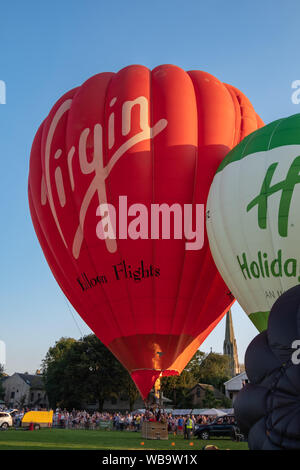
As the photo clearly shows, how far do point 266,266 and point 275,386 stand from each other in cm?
650

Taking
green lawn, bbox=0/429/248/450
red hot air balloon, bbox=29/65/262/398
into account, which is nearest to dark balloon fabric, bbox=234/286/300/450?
green lawn, bbox=0/429/248/450

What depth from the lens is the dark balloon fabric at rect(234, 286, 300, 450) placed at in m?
6.04

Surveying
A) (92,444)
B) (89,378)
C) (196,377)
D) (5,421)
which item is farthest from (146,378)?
(196,377)

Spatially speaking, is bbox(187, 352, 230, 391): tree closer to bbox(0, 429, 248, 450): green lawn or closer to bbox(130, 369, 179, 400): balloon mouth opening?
bbox(0, 429, 248, 450): green lawn

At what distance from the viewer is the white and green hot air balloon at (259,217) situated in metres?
12.4

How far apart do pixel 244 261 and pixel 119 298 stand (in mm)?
3952

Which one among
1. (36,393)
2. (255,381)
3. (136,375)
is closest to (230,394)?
(36,393)

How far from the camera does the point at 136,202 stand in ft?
48.0

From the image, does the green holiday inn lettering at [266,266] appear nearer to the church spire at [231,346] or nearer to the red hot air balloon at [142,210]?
the red hot air balloon at [142,210]

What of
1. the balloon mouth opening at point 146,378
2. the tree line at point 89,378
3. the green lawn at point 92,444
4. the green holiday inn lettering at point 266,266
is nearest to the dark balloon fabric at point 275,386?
the green holiday inn lettering at point 266,266

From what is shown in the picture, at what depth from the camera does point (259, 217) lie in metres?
12.9

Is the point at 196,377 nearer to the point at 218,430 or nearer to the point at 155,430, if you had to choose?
the point at 218,430

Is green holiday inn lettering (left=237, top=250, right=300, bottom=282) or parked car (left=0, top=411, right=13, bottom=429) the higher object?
green holiday inn lettering (left=237, top=250, right=300, bottom=282)

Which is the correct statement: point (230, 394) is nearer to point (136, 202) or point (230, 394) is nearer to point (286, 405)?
point (136, 202)
